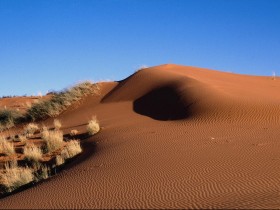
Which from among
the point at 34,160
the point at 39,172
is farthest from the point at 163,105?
the point at 39,172

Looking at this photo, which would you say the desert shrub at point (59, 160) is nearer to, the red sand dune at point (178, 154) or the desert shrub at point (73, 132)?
the red sand dune at point (178, 154)

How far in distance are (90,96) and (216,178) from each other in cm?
2075

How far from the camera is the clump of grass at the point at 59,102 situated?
28.5m

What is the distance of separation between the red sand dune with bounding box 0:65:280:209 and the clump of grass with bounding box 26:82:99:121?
1.99 metres

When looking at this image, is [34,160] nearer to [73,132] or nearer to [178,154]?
[73,132]

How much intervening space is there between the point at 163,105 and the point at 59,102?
820 centimetres

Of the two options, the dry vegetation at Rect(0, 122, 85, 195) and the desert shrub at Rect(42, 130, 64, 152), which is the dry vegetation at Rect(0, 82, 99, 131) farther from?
the desert shrub at Rect(42, 130, 64, 152)

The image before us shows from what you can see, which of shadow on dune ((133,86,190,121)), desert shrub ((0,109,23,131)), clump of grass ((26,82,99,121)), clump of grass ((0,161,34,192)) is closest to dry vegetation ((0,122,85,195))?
clump of grass ((0,161,34,192))

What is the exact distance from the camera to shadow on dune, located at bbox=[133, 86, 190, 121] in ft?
70.5

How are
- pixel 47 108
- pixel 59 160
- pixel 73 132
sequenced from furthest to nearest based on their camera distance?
1. pixel 47 108
2. pixel 73 132
3. pixel 59 160

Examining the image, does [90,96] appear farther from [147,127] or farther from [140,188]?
[140,188]

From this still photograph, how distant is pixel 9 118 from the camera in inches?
1133

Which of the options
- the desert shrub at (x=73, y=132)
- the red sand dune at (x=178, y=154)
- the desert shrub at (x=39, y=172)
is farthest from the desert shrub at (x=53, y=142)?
the desert shrub at (x=39, y=172)

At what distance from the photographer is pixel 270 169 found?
35.2 ft
